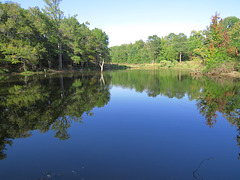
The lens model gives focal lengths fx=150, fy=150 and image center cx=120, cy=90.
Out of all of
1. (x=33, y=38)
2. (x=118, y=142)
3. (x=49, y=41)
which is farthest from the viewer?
(x=49, y=41)

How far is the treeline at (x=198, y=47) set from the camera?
2797 centimetres

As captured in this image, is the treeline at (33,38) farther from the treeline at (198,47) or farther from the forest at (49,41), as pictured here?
the treeline at (198,47)

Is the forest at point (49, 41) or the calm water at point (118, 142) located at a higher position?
the forest at point (49, 41)

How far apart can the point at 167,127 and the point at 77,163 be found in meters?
4.35

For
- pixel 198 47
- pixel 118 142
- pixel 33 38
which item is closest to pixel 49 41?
pixel 33 38

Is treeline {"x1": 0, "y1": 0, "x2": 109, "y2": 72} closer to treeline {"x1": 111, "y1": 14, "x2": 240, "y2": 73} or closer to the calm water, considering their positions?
the calm water

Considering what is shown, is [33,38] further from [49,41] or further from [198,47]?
[198,47]

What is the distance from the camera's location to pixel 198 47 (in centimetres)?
5900

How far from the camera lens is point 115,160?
4426mm

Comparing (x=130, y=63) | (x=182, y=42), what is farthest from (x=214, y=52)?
(x=130, y=63)

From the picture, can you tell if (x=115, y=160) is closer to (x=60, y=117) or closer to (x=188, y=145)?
(x=188, y=145)

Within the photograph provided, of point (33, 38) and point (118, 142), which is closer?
point (118, 142)

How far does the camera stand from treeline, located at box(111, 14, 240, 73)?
28.0 metres

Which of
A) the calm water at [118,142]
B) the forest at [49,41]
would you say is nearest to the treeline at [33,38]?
the forest at [49,41]
